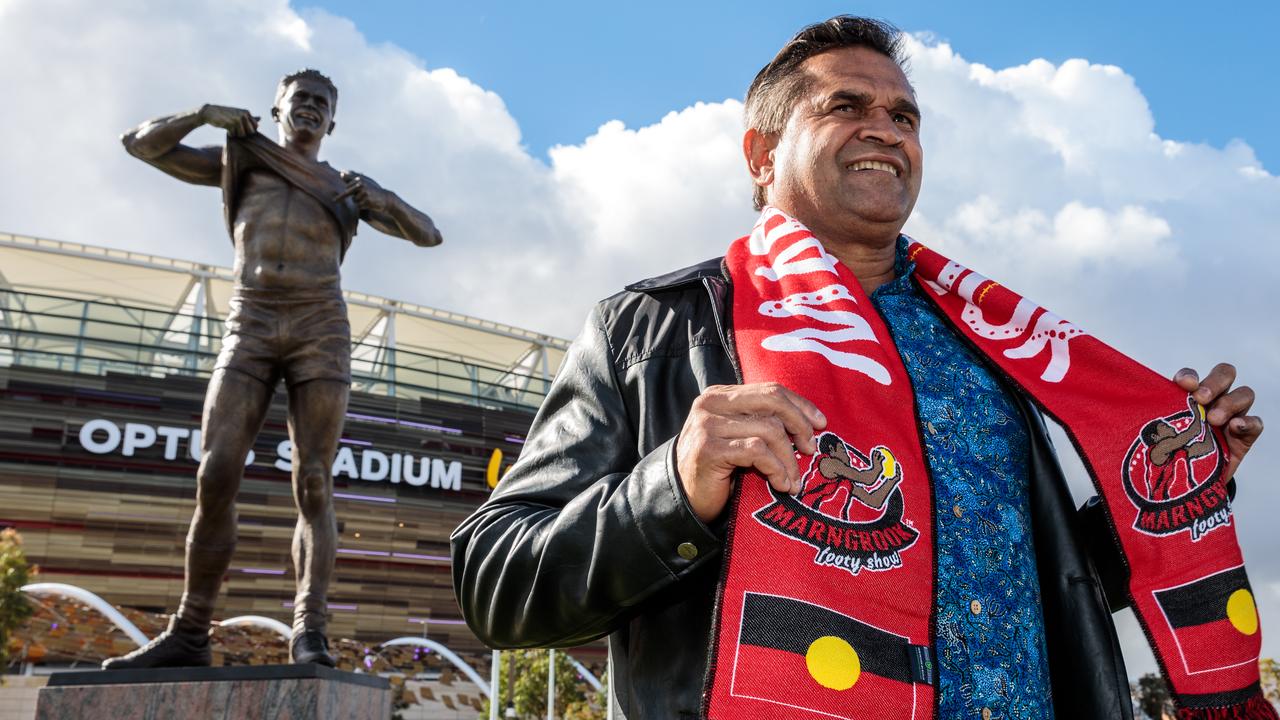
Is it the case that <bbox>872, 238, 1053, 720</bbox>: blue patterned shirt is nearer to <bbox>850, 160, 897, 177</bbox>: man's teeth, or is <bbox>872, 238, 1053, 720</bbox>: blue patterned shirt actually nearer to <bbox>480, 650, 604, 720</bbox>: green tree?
<bbox>850, 160, 897, 177</bbox>: man's teeth

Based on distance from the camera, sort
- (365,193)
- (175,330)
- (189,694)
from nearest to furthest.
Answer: (189,694) < (365,193) < (175,330)

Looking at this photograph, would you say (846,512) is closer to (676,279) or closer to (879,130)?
(676,279)

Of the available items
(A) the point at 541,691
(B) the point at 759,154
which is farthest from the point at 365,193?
(A) the point at 541,691

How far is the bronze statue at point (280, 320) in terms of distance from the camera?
478 cm

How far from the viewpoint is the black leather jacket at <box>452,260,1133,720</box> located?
4.17 ft

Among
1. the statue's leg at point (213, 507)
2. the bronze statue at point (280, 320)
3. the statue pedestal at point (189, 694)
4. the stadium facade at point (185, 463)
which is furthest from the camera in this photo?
the stadium facade at point (185, 463)

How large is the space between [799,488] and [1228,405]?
1.02 m

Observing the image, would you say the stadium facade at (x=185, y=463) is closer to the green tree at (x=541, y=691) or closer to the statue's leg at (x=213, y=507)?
the green tree at (x=541, y=691)

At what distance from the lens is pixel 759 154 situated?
7.18 ft

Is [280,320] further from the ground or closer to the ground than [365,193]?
closer to the ground

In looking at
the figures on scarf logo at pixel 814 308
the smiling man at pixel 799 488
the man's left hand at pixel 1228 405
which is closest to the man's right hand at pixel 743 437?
the smiling man at pixel 799 488

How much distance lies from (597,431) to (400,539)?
3153cm

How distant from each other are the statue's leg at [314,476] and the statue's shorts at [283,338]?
10cm

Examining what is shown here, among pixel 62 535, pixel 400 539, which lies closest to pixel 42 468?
pixel 62 535
